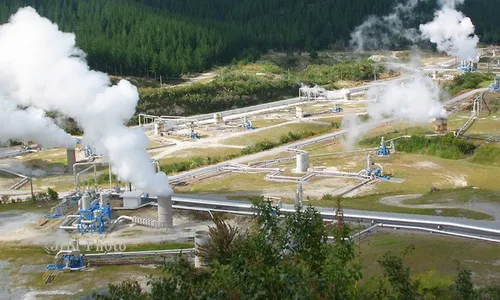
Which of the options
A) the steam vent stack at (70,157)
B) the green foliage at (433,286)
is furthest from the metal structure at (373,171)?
the green foliage at (433,286)

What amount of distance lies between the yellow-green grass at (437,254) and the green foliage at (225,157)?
32.0 m

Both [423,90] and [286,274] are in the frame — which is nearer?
[286,274]

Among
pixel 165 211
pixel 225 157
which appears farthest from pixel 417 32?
pixel 165 211

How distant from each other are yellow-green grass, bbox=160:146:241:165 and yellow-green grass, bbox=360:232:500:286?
37.4 meters

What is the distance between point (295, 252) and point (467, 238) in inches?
798

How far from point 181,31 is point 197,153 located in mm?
82500

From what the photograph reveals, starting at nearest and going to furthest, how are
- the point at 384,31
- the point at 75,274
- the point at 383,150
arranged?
the point at 75,274, the point at 383,150, the point at 384,31

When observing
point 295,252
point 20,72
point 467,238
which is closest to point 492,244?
point 467,238

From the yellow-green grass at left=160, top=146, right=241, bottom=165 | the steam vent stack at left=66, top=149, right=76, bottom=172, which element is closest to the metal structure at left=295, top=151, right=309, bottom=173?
the yellow-green grass at left=160, top=146, right=241, bottom=165

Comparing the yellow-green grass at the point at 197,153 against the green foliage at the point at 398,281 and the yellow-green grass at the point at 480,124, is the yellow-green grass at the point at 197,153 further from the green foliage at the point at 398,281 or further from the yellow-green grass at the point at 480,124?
the green foliage at the point at 398,281

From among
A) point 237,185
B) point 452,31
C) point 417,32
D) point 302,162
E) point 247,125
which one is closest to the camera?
point 237,185

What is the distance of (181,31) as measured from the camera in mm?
153250

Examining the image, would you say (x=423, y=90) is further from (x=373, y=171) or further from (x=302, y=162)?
(x=302, y=162)

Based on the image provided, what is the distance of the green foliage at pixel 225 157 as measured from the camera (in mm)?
67250
